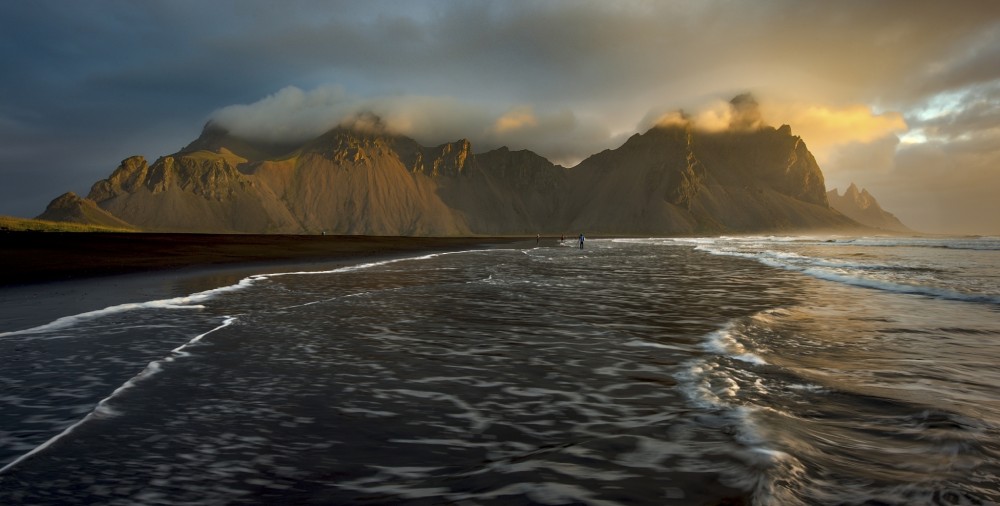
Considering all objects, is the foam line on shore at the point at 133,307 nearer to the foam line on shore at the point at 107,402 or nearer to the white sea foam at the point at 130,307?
the white sea foam at the point at 130,307

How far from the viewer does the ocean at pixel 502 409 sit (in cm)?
444

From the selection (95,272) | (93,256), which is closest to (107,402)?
(95,272)

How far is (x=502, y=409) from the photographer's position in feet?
21.9

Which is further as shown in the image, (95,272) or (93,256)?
(93,256)

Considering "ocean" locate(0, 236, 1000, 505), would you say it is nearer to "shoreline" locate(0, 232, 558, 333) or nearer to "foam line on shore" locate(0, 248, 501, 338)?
"foam line on shore" locate(0, 248, 501, 338)

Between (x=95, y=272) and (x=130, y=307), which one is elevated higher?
(x=95, y=272)

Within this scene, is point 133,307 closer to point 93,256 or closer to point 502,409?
point 502,409

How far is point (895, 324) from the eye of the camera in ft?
43.2

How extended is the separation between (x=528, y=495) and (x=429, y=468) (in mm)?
1000

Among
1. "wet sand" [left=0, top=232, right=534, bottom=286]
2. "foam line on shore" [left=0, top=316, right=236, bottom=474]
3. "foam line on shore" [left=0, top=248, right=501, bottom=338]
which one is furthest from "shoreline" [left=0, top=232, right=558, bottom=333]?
"foam line on shore" [left=0, top=316, right=236, bottom=474]

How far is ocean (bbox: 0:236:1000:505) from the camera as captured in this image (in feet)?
14.6

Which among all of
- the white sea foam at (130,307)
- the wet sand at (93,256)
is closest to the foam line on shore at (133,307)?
the white sea foam at (130,307)

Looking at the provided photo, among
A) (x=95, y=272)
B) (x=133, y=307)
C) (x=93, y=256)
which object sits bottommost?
(x=133, y=307)

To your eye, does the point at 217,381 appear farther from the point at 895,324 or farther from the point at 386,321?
the point at 895,324
